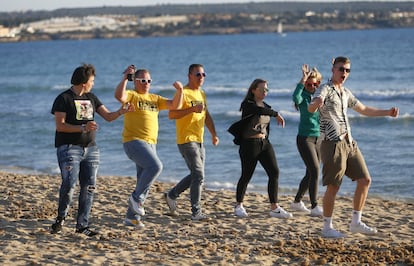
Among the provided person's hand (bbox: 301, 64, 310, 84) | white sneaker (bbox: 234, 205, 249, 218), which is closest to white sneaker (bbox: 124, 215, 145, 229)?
white sneaker (bbox: 234, 205, 249, 218)

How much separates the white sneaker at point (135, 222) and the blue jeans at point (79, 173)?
613 mm

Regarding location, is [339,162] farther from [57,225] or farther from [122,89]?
[57,225]

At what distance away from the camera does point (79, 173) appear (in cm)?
849

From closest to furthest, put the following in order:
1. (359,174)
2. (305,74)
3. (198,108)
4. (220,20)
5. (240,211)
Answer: (359,174), (198,108), (305,74), (240,211), (220,20)

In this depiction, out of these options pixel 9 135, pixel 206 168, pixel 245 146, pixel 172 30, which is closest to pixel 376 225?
pixel 245 146

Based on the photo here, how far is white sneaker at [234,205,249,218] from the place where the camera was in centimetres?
979

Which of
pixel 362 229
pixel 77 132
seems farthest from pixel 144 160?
pixel 362 229

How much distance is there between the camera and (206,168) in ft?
51.1

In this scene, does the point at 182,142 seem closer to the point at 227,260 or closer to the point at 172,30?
the point at 227,260

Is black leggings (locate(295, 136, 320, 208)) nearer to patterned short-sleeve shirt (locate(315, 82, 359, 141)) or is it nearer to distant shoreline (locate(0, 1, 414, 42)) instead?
patterned short-sleeve shirt (locate(315, 82, 359, 141))

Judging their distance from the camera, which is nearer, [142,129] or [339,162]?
[339,162]

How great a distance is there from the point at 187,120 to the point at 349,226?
2103mm

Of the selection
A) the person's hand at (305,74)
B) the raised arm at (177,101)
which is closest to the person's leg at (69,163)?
the raised arm at (177,101)

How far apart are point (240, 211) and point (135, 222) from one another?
52.8 inches
